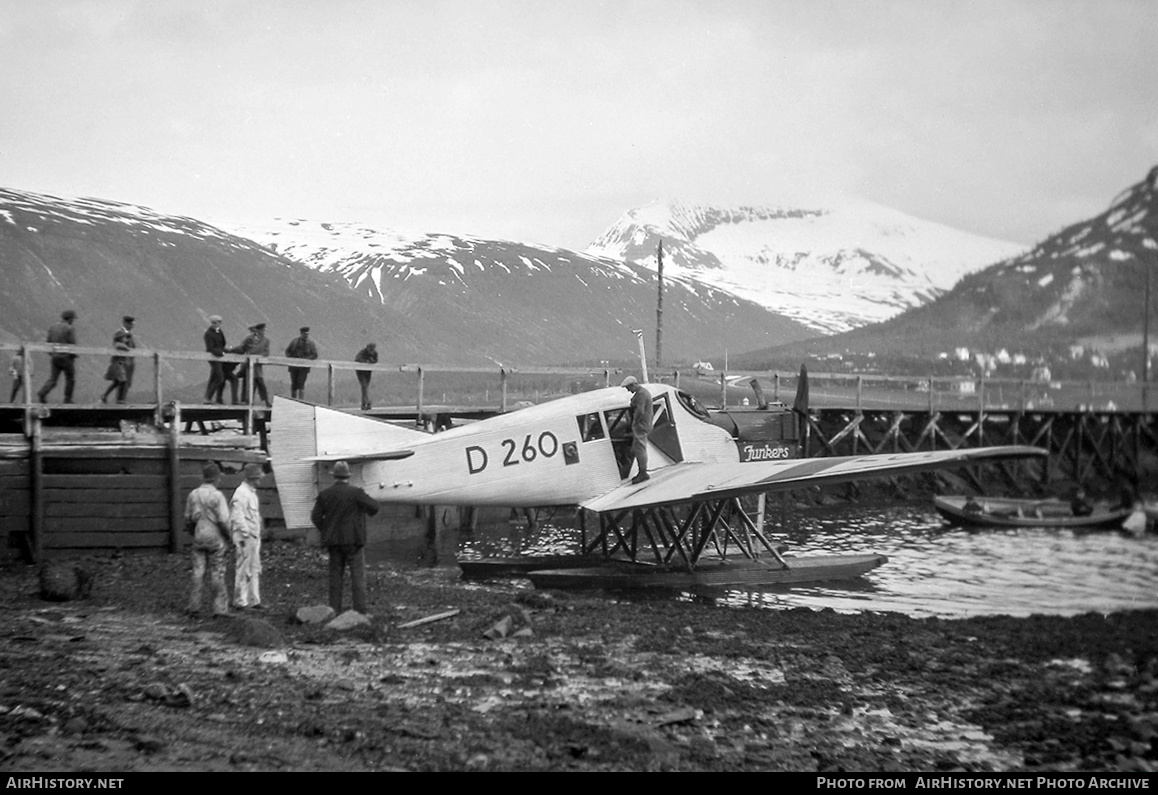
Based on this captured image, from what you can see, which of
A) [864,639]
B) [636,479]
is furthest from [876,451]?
[864,639]

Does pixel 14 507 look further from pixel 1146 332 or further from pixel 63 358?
pixel 1146 332

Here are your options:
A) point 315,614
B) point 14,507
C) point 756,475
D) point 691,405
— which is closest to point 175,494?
point 14,507

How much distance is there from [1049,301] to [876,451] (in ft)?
105

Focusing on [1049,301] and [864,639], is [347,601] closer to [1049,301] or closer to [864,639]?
[864,639]

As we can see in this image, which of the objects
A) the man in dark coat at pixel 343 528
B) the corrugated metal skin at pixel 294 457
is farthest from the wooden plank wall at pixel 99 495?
the man in dark coat at pixel 343 528

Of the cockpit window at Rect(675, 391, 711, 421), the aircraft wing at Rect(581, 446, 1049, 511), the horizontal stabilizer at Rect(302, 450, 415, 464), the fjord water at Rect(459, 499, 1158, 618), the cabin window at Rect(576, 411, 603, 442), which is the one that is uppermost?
the cockpit window at Rect(675, 391, 711, 421)

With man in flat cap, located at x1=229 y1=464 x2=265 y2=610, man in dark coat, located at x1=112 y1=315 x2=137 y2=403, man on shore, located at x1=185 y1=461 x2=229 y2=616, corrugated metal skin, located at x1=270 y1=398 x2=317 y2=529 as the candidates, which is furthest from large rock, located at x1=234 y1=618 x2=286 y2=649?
man in dark coat, located at x1=112 y1=315 x2=137 y2=403

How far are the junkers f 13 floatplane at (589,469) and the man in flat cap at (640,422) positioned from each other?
263 mm

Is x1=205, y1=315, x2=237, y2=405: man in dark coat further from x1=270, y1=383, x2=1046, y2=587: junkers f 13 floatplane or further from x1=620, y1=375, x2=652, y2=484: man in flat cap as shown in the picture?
x1=620, y1=375, x2=652, y2=484: man in flat cap

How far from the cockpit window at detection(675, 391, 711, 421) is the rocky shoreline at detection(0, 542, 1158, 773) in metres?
5.36

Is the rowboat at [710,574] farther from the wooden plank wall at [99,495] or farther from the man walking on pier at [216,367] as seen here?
the man walking on pier at [216,367]

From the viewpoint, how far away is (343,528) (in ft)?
41.3

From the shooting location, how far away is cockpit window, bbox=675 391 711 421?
1841 cm
